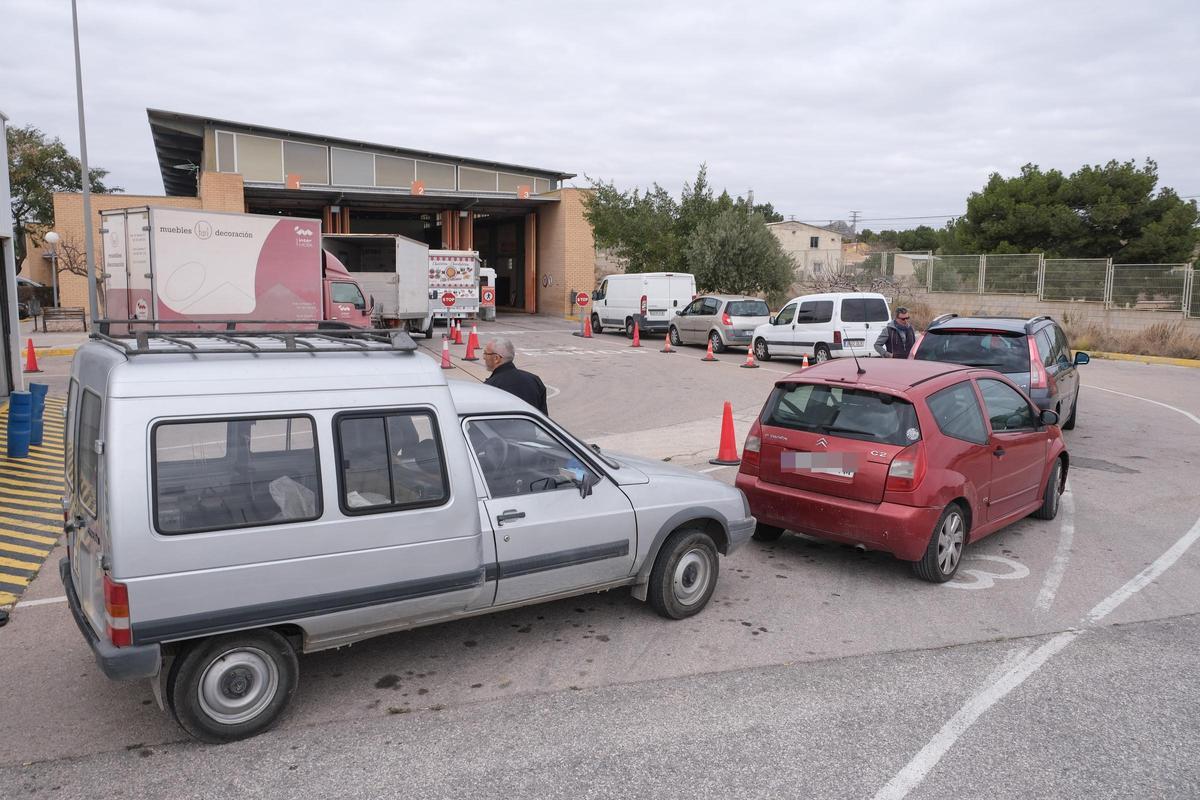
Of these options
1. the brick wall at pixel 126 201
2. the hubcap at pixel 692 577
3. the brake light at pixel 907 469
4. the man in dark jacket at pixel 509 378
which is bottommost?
the hubcap at pixel 692 577

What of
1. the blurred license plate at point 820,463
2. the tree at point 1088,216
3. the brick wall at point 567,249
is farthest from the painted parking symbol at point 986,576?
the tree at point 1088,216

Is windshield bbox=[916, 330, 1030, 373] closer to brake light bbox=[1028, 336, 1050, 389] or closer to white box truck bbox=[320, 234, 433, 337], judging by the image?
brake light bbox=[1028, 336, 1050, 389]

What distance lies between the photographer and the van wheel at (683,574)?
5.70 meters

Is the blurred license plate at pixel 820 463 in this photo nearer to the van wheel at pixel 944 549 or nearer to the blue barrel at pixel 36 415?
the van wheel at pixel 944 549

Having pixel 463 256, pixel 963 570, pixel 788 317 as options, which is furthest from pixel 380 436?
pixel 463 256

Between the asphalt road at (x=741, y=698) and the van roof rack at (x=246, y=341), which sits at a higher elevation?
the van roof rack at (x=246, y=341)

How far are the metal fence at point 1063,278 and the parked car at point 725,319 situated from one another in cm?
1323

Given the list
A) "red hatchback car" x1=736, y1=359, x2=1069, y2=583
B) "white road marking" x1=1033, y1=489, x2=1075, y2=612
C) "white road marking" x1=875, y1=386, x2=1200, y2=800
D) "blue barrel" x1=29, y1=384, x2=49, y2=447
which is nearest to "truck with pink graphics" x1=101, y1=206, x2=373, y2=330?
"blue barrel" x1=29, y1=384, x2=49, y2=447

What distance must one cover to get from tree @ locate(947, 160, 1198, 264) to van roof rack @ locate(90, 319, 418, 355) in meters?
42.7

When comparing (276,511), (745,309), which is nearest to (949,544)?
(276,511)

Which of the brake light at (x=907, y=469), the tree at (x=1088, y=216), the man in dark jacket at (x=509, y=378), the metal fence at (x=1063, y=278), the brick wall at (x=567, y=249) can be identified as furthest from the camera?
the brick wall at (x=567, y=249)

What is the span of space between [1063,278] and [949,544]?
1165 inches

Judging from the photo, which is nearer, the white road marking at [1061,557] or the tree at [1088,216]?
the white road marking at [1061,557]

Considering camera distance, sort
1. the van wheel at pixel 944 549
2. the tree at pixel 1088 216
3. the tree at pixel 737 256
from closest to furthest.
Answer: the van wheel at pixel 944 549 < the tree at pixel 737 256 < the tree at pixel 1088 216
